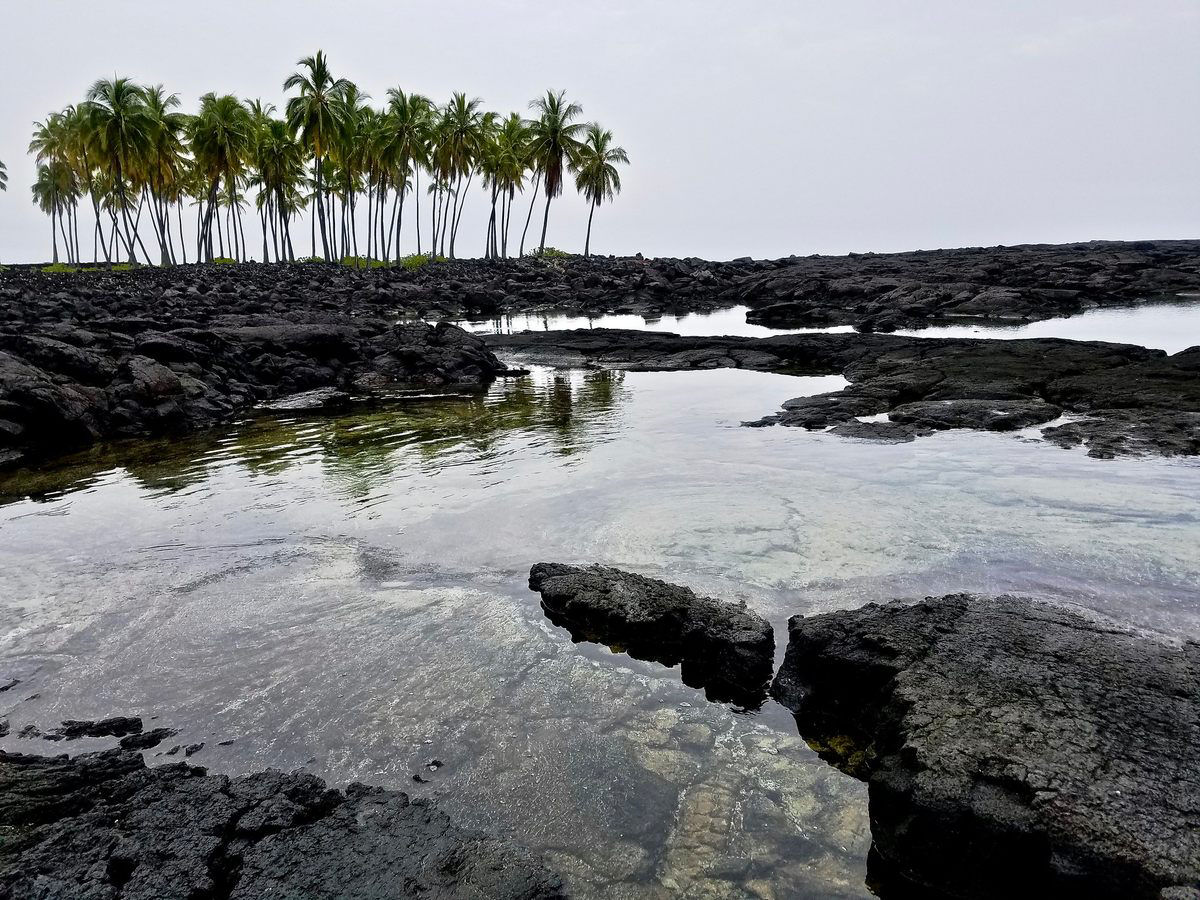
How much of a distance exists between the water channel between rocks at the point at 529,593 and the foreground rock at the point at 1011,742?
1.09 ft

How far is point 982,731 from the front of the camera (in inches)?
129

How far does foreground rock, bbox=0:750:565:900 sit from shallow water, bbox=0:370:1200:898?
377 mm

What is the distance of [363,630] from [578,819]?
2506 millimetres

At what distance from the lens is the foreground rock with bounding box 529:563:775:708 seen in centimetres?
453

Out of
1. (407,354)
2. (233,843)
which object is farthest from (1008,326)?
(233,843)

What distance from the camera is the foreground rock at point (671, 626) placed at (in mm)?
4531

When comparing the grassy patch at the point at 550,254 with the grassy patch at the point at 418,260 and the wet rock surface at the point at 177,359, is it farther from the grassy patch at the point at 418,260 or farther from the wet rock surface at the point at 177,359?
the wet rock surface at the point at 177,359

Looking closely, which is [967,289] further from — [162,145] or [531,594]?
[162,145]

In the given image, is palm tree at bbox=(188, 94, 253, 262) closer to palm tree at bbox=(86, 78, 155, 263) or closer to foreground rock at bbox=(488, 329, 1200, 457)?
palm tree at bbox=(86, 78, 155, 263)

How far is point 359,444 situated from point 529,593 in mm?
6799

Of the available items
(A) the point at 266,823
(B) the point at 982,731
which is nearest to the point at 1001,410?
(B) the point at 982,731

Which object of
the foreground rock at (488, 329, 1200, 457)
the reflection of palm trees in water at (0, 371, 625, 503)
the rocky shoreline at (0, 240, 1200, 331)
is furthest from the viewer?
the rocky shoreline at (0, 240, 1200, 331)

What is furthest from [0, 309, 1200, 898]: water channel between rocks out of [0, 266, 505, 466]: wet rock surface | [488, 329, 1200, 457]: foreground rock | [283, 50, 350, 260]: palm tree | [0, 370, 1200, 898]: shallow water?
[283, 50, 350, 260]: palm tree

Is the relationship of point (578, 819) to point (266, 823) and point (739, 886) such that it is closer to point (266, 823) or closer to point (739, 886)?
point (739, 886)
